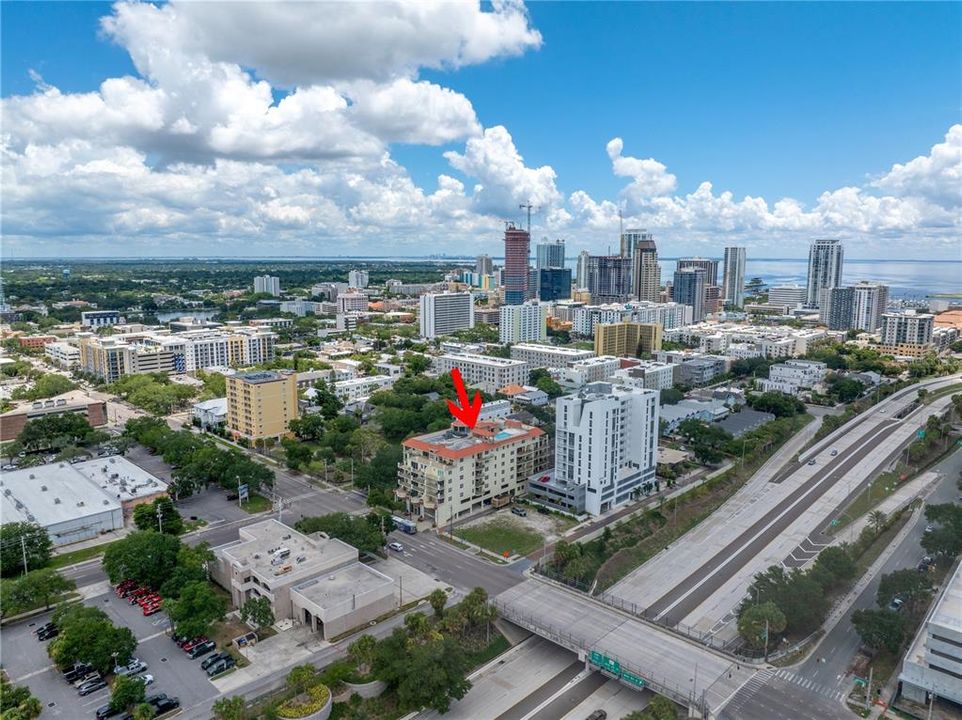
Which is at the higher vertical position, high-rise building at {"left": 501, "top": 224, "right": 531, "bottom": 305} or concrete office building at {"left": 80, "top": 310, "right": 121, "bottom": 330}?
high-rise building at {"left": 501, "top": 224, "right": 531, "bottom": 305}

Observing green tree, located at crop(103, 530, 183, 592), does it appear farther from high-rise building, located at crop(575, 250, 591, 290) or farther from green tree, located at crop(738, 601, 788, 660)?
high-rise building, located at crop(575, 250, 591, 290)

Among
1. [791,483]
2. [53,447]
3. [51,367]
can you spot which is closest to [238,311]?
[51,367]

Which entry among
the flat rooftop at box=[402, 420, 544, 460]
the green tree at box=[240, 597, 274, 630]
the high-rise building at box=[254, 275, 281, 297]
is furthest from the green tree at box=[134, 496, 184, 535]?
the high-rise building at box=[254, 275, 281, 297]

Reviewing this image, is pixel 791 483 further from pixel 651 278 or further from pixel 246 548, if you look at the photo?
pixel 651 278

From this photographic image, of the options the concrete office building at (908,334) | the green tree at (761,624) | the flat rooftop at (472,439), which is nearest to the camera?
the green tree at (761,624)

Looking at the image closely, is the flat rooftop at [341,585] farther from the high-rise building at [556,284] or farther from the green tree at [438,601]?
the high-rise building at [556,284]

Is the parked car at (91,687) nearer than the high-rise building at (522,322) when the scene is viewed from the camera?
Yes

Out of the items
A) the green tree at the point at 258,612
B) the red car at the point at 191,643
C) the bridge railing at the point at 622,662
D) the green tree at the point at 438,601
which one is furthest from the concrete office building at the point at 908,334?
the red car at the point at 191,643
